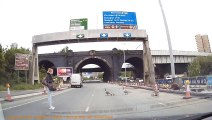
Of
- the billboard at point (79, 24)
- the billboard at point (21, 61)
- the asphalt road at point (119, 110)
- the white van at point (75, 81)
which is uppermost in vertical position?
the billboard at point (79, 24)

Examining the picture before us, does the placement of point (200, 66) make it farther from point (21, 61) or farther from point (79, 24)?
point (21, 61)

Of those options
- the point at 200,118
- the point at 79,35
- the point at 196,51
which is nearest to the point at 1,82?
the point at 79,35

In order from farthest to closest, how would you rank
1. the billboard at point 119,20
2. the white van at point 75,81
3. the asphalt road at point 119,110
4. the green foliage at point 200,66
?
the green foliage at point 200,66 → the white van at point 75,81 → the billboard at point 119,20 → the asphalt road at point 119,110

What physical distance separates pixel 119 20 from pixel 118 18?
312 mm

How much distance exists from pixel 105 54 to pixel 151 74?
59.1 m

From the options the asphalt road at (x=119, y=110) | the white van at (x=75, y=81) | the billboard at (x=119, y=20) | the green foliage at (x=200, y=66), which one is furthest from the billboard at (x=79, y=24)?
the green foliage at (x=200, y=66)

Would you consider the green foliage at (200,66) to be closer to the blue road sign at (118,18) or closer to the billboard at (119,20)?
the billboard at (119,20)

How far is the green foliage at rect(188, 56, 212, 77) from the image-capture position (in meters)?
85.8

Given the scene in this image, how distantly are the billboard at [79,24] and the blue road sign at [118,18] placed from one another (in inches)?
107

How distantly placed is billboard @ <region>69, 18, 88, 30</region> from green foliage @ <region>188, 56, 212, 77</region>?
46252mm

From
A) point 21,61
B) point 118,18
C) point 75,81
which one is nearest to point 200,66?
point 75,81

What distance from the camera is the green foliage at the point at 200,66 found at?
8575 centimetres

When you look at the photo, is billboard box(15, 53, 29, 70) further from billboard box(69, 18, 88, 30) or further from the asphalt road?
the asphalt road

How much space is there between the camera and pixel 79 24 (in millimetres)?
47531
